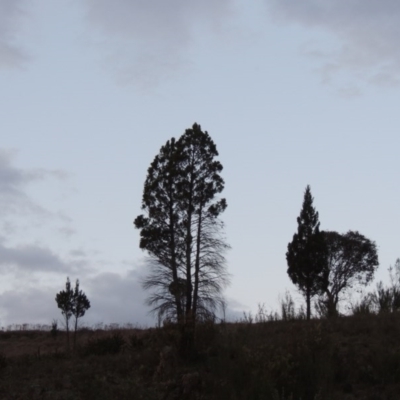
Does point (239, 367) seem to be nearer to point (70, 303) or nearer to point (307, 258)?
point (70, 303)

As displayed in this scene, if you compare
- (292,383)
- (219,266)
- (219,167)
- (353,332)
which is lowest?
(292,383)

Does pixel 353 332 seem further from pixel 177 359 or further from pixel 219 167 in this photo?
pixel 219 167

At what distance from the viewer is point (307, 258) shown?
5122 cm

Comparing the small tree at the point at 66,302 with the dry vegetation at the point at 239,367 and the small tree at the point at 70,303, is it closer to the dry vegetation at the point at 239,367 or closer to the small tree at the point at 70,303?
the small tree at the point at 70,303

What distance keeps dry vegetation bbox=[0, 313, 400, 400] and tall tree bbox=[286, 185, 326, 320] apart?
1263 inches

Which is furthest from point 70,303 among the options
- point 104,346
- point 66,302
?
point 104,346

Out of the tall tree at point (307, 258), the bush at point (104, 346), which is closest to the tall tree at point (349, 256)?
the tall tree at point (307, 258)

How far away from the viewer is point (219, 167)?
4559 centimetres

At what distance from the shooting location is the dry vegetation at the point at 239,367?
14.4m

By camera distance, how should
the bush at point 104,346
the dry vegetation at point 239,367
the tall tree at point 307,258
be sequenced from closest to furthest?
the dry vegetation at point 239,367, the bush at point 104,346, the tall tree at point 307,258

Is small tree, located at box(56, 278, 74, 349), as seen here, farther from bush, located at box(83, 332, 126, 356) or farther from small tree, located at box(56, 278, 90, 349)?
bush, located at box(83, 332, 126, 356)

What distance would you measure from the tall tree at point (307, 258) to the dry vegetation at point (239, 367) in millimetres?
32083

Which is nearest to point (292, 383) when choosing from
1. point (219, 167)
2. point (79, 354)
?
point (79, 354)

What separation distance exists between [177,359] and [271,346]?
7.55 ft
